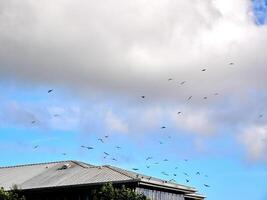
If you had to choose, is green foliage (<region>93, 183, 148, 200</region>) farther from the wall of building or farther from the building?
the wall of building

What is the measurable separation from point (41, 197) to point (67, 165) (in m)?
4.73

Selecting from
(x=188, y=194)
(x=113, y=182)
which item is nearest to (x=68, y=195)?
(x=113, y=182)

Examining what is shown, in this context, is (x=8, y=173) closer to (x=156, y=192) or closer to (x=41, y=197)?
(x=41, y=197)

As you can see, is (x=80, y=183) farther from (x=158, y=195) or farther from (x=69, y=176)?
(x=158, y=195)

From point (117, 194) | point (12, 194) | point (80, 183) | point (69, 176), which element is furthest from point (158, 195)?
point (12, 194)

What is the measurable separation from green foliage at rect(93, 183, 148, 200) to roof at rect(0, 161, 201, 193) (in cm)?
137

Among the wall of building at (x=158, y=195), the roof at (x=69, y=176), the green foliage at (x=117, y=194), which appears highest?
the roof at (x=69, y=176)

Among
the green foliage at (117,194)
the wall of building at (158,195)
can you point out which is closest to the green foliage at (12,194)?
the green foliage at (117,194)

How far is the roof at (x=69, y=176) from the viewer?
4674cm

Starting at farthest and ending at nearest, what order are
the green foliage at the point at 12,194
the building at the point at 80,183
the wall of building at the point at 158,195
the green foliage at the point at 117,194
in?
the wall of building at the point at 158,195
the building at the point at 80,183
the green foliage at the point at 12,194
the green foliage at the point at 117,194

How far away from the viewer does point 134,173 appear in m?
49.5

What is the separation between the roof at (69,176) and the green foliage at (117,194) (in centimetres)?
137

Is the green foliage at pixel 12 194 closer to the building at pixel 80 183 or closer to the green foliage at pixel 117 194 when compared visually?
the building at pixel 80 183

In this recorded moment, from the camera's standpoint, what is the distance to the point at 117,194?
43656 mm
